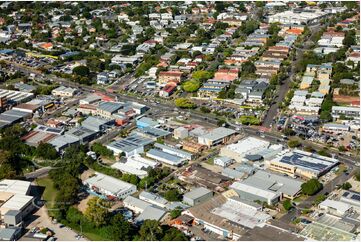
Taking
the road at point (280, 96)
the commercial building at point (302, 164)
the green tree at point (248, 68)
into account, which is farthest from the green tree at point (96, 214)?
the green tree at point (248, 68)

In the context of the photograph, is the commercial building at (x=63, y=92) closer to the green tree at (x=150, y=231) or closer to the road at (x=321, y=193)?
the green tree at (x=150, y=231)

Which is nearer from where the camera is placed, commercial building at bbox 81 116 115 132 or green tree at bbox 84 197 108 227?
green tree at bbox 84 197 108 227

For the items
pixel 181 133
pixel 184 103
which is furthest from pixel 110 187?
pixel 184 103

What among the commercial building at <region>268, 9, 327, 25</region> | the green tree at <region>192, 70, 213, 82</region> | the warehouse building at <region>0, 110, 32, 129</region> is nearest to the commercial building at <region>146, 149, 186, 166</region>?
the warehouse building at <region>0, 110, 32, 129</region>

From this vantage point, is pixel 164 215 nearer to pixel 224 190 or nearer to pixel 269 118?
pixel 224 190

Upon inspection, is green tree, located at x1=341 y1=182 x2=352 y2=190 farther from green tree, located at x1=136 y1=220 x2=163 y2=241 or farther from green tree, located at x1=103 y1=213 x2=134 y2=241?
green tree, located at x1=103 y1=213 x2=134 y2=241

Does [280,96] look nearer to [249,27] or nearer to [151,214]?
[151,214]

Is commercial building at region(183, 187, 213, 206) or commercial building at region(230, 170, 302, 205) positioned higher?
commercial building at region(230, 170, 302, 205)
